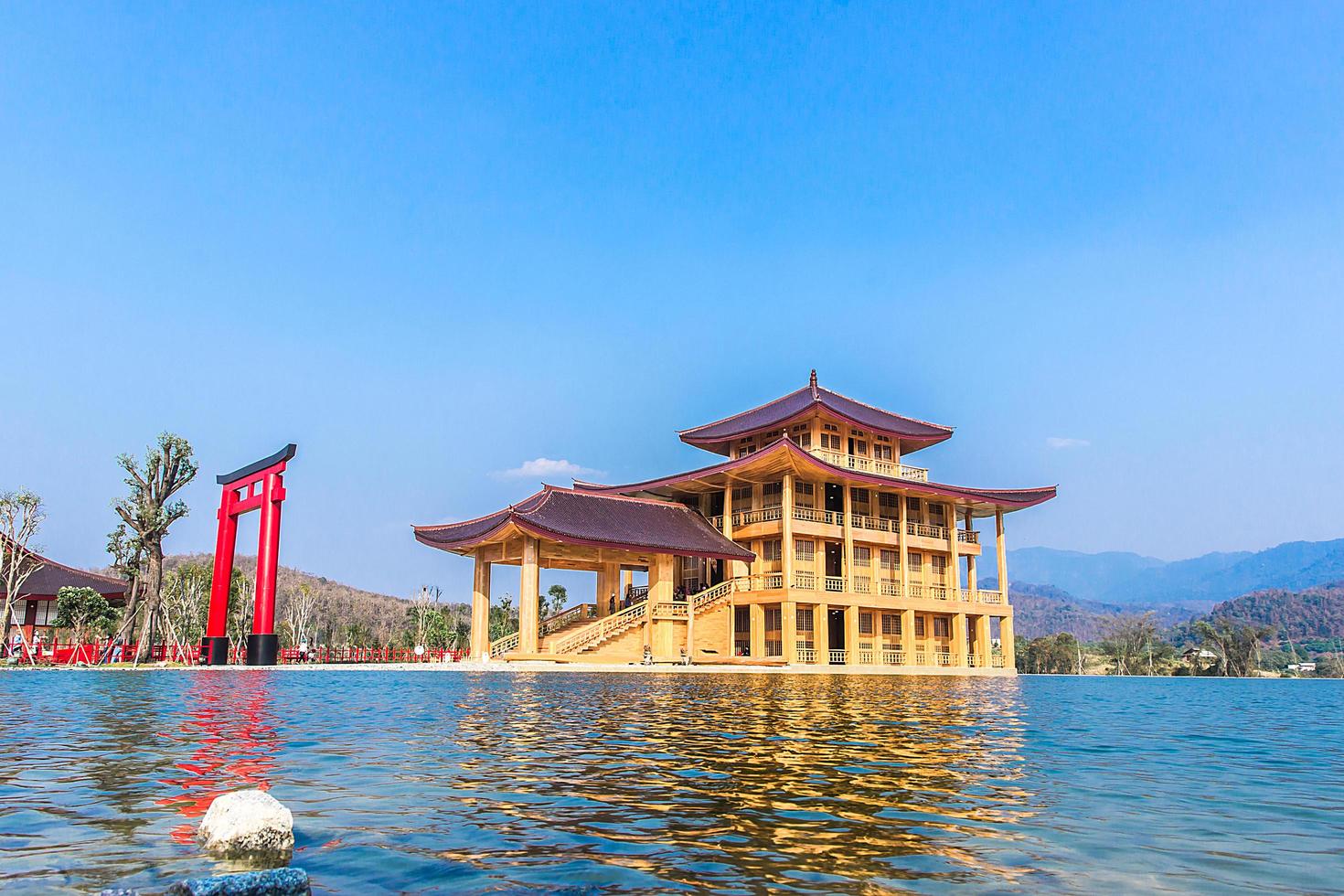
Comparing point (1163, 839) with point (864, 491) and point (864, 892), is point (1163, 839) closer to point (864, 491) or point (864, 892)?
point (864, 892)

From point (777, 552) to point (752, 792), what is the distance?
28.6 m

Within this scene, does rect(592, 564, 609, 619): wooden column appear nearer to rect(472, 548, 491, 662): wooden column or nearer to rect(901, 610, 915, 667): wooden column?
rect(472, 548, 491, 662): wooden column

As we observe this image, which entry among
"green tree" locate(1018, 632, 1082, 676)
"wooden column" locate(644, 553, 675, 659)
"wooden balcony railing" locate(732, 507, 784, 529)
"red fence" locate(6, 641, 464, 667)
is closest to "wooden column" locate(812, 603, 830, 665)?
"wooden balcony railing" locate(732, 507, 784, 529)

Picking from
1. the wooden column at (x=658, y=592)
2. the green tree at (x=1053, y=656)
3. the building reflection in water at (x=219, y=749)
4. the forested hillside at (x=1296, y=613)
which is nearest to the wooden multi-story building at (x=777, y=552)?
the wooden column at (x=658, y=592)

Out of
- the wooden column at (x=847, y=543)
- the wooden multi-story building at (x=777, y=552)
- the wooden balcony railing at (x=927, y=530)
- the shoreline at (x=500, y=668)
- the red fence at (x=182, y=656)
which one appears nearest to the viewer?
the shoreline at (x=500, y=668)

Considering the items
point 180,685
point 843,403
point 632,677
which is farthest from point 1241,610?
point 180,685

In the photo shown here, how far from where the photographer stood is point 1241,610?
474ft

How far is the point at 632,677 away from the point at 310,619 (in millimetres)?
40222

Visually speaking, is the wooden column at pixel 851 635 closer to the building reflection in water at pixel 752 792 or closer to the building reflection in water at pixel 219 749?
the building reflection in water at pixel 752 792

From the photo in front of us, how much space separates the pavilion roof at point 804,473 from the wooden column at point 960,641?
185 inches

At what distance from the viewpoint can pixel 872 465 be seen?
3762 centimetres

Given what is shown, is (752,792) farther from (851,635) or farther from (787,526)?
(851,635)

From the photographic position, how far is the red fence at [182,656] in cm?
2930

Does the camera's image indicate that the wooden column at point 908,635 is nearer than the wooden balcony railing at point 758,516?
No
